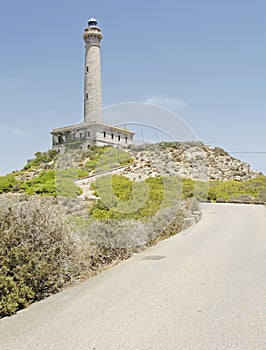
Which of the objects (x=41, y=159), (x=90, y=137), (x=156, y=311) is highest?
(x=90, y=137)

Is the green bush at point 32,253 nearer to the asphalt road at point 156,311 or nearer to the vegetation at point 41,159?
the asphalt road at point 156,311

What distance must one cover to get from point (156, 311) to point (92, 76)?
161 feet

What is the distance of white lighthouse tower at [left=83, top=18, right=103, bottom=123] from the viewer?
166ft

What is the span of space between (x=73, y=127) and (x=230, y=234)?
42929 mm

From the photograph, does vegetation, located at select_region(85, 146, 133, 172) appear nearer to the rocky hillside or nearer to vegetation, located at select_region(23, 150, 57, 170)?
the rocky hillside

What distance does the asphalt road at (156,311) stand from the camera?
13.8ft

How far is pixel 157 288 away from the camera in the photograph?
20.6ft

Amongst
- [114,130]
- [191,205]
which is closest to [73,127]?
[114,130]

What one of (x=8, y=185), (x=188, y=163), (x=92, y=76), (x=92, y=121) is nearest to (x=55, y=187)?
(x=8, y=185)

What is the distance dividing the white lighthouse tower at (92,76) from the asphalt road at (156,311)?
4325 cm

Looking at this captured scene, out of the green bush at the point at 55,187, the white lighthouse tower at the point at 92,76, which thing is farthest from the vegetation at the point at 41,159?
the green bush at the point at 55,187

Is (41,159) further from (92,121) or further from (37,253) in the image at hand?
(37,253)

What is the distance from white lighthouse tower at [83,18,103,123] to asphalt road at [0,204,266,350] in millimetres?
43249

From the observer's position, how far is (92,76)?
169 feet
